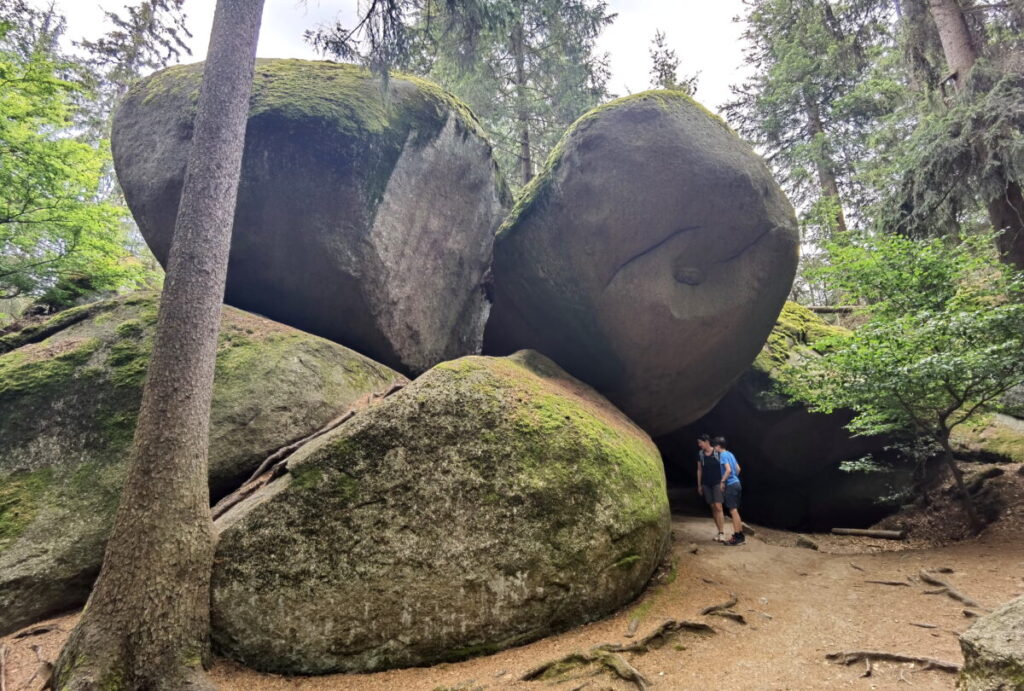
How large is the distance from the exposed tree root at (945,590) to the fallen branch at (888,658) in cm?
169

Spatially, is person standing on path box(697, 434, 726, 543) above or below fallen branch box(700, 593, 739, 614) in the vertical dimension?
above

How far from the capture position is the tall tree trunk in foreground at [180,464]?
3.64 metres

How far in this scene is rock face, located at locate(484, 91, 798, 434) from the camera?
7828 millimetres

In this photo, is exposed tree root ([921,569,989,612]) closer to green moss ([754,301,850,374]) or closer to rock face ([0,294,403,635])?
green moss ([754,301,850,374])

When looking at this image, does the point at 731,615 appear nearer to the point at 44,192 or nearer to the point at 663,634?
the point at 663,634

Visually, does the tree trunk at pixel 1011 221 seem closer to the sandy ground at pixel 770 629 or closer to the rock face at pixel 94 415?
the sandy ground at pixel 770 629

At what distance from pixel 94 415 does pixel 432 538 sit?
466 cm

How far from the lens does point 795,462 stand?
438 inches

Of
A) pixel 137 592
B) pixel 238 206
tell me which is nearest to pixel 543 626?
pixel 137 592

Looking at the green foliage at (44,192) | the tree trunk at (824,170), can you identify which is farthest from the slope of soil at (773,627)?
the tree trunk at (824,170)

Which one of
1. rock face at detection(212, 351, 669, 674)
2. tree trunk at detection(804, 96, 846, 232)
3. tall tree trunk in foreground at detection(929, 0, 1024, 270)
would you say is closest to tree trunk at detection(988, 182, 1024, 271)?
tall tree trunk in foreground at detection(929, 0, 1024, 270)

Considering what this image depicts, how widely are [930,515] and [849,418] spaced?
86.8 inches

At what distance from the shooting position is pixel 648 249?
324 inches

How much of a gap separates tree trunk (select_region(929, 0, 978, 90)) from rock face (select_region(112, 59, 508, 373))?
1006 cm
